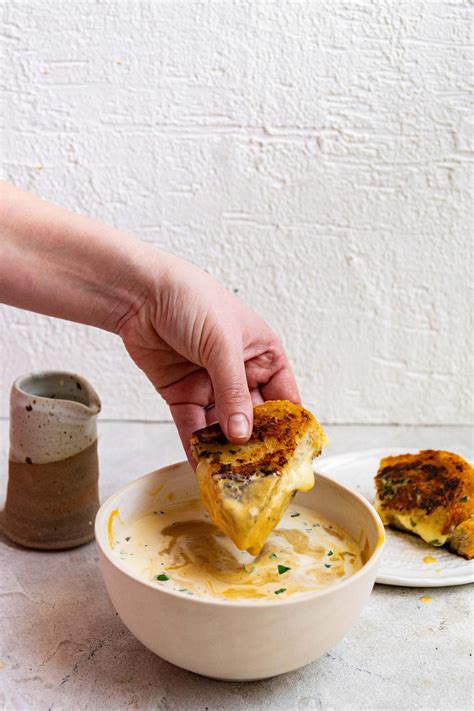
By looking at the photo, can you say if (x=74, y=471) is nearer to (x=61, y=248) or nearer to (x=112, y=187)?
(x=61, y=248)

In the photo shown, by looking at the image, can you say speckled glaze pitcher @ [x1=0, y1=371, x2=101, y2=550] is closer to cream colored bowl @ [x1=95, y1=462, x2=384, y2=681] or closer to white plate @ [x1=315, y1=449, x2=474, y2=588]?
cream colored bowl @ [x1=95, y1=462, x2=384, y2=681]

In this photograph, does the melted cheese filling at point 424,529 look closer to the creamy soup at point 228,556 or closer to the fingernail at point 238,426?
the creamy soup at point 228,556

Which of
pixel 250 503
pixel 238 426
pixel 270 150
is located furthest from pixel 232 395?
pixel 270 150

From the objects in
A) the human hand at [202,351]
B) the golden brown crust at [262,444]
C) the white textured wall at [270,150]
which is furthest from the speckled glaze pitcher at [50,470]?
the white textured wall at [270,150]

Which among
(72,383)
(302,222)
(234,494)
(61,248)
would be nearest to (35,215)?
(61,248)

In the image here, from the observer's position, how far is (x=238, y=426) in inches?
44.4

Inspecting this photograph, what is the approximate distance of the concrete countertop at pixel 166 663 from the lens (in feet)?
3.36

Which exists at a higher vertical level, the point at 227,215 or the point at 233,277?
the point at 227,215

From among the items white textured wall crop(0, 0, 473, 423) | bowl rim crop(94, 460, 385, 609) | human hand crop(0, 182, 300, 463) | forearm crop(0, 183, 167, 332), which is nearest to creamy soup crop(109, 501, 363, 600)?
bowl rim crop(94, 460, 385, 609)

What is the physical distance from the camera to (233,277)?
6.51 ft

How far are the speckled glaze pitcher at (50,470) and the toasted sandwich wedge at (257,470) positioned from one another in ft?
0.94

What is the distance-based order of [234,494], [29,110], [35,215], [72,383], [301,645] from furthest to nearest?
[29,110]
[72,383]
[35,215]
[234,494]
[301,645]

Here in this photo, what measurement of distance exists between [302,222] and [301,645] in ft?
3.92

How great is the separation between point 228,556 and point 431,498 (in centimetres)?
42
